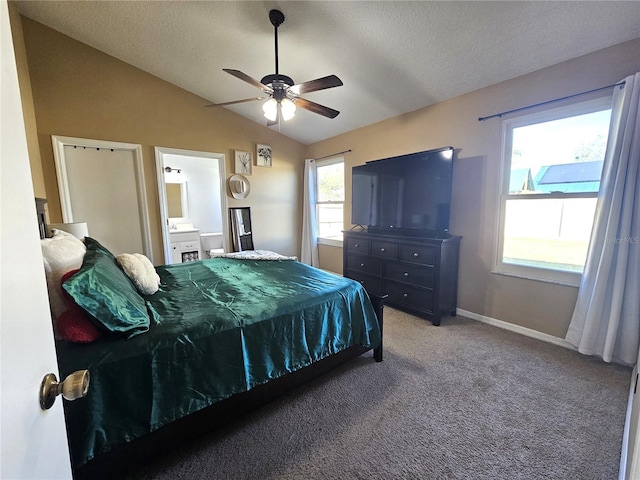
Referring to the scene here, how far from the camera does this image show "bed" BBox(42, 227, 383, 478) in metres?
1.17

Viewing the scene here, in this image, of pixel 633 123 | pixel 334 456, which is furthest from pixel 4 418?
pixel 633 123

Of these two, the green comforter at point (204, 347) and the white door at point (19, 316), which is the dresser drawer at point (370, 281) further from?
the white door at point (19, 316)

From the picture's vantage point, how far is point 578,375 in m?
2.03

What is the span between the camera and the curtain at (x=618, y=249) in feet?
6.50

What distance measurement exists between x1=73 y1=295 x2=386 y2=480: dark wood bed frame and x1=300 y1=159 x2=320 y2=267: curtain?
3.26 m

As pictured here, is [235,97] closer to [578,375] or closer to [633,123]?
[633,123]

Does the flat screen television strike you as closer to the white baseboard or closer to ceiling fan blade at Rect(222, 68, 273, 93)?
the white baseboard

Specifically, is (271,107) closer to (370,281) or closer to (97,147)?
(370,281)

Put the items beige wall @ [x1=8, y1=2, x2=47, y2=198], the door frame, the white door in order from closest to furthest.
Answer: the white door → beige wall @ [x1=8, y1=2, x2=47, y2=198] → the door frame

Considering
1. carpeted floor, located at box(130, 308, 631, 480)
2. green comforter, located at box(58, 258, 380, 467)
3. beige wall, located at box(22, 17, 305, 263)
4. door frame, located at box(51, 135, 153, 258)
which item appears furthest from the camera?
door frame, located at box(51, 135, 153, 258)

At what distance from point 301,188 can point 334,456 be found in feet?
14.3

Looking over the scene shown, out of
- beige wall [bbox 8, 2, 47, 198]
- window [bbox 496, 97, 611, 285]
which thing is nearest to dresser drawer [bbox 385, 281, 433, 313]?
window [bbox 496, 97, 611, 285]

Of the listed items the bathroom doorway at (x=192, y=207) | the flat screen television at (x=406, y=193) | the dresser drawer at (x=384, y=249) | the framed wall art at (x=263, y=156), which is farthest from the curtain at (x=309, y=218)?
the dresser drawer at (x=384, y=249)

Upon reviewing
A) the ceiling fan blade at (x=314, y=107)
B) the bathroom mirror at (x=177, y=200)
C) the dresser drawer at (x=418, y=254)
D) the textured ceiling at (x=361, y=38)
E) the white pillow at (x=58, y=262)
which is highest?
the textured ceiling at (x=361, y=38)
